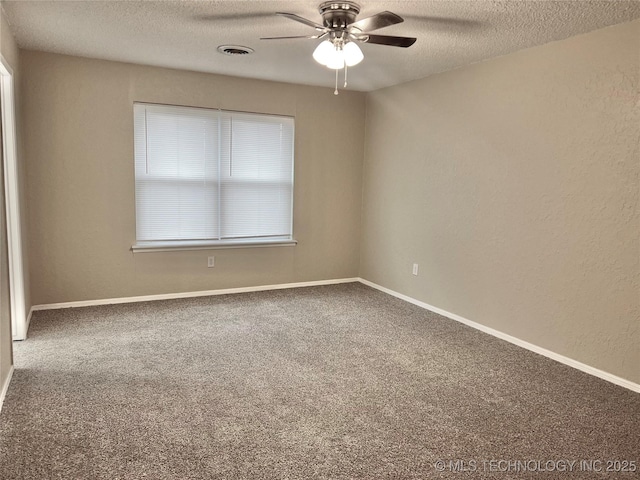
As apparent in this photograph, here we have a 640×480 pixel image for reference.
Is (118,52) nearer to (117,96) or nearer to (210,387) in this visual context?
(117,96)

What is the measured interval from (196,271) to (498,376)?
3.13 metres

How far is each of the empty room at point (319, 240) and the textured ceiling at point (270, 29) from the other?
0.10 feet

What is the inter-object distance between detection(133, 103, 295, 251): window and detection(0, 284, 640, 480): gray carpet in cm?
111

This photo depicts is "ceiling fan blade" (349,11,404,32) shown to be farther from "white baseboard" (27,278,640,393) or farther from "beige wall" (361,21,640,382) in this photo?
"white baseboard" (27,278,640,393)

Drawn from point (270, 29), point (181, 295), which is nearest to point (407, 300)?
point (181, 295)

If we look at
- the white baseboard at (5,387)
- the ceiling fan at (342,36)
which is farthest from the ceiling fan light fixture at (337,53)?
the white baseboard at (5,387)

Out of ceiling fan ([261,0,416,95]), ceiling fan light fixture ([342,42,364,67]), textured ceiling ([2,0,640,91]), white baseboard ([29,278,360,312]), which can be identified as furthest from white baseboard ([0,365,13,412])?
ceiling fan light fixture ([342,42,364,67])

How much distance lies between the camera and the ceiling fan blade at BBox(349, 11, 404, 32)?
Answer: 2395 mm

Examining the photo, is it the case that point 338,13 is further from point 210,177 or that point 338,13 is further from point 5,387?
point 5,387

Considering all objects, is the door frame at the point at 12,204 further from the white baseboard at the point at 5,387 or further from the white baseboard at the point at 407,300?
the white baseboard at the point at 5,387

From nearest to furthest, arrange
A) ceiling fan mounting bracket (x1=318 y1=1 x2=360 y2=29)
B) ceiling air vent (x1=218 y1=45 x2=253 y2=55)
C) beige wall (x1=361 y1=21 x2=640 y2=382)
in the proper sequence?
ceiling fan mounting bracket (x1=318 y1=1 x2=360 y2=29) → beige wall (x1=361 y1=21 x2=640 y2=382) → ceiling air vent (x1=218 y1=45 x2=253 y2=55)

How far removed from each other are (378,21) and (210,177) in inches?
109

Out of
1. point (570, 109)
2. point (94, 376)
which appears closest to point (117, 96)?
point (94, 376)

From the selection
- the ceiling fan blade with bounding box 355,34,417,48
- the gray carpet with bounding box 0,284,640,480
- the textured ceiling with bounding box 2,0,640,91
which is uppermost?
the textured ceiling with bounding box 2,0,640,91
